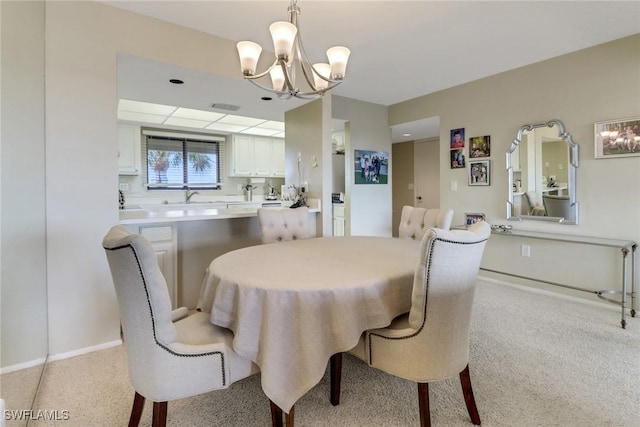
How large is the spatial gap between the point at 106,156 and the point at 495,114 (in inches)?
154

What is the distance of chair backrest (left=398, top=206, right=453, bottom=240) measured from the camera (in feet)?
8.18

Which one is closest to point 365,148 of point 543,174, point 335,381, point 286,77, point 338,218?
point 338,218

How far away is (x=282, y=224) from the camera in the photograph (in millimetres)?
2625

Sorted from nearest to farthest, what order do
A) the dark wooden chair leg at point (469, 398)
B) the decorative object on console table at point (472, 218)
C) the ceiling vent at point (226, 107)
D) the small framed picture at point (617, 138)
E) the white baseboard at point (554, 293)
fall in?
the dark wooden chair leg at point (469, 398)
the small framed picture at point (617, 138)
the white baseboard at point (554, 293)
the ceiling vent at point (226, 107)
the decorative object on console table at point (472, 218)

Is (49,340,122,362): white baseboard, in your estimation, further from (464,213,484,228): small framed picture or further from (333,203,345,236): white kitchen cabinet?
(464,213,484,228): small framed picture

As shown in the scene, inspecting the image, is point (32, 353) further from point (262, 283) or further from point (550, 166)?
point (550, 166)

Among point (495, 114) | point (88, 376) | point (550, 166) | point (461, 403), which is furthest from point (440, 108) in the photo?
point (88, 376)

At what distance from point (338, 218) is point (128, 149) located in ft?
11.8

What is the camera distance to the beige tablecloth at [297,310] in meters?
1.23

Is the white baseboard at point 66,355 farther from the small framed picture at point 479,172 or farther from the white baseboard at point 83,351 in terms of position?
the small framed picture at point 479,172

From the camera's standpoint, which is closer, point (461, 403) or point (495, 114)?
point (461, 403)

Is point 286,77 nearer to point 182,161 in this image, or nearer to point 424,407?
point 424,407

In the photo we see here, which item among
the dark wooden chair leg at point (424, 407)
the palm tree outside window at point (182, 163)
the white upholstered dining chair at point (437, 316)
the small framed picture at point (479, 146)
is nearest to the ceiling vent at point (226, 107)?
the palm tree outside window at point (182, 163)

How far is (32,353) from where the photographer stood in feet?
5.86
